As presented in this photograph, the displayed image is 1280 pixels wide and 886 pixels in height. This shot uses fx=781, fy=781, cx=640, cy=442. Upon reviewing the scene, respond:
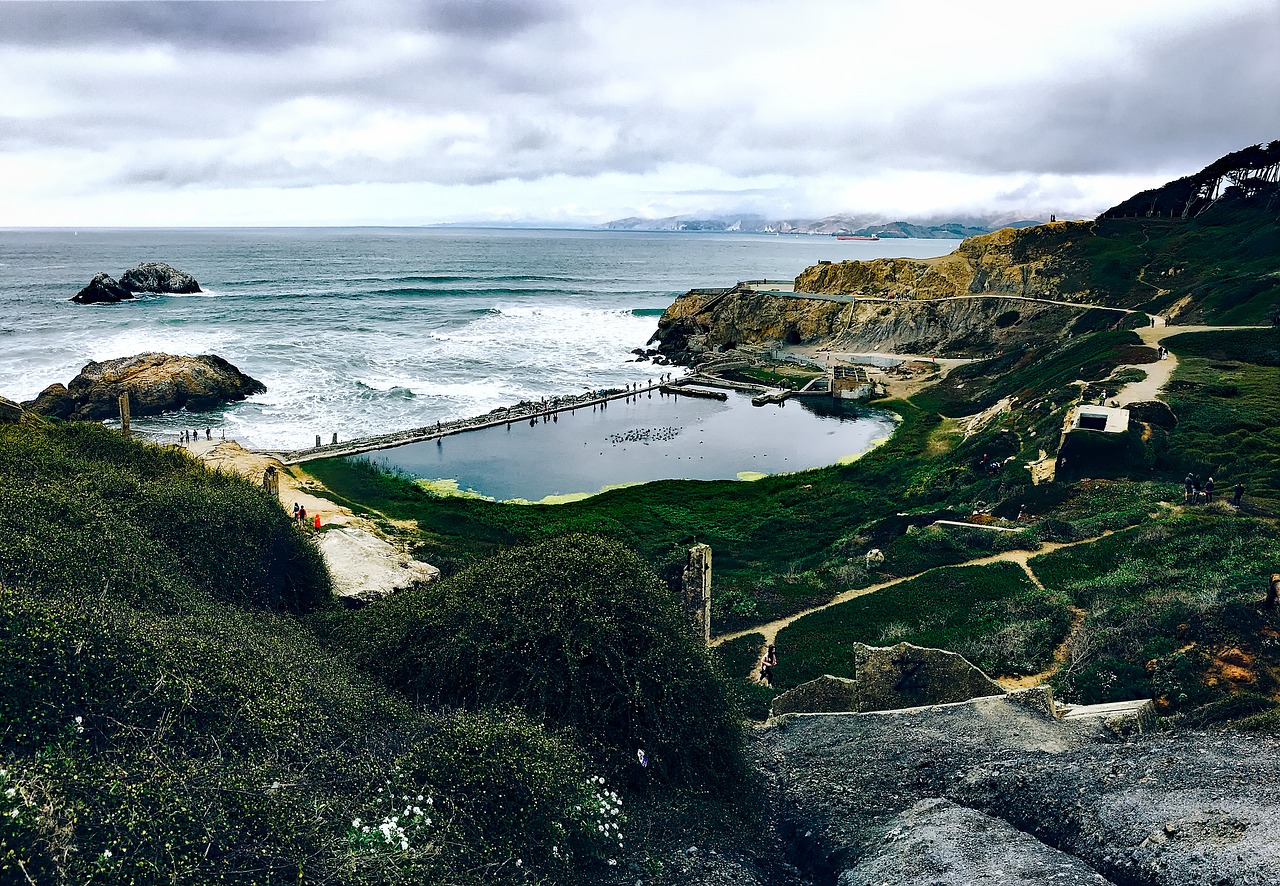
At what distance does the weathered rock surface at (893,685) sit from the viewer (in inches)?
687

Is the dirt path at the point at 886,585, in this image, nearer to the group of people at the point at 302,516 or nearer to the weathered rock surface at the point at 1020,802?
the weathered rock surface at the point at 1020,802

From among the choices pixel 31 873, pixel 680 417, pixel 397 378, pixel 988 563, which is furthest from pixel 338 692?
pixel 397 378

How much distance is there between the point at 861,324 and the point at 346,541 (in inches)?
2447

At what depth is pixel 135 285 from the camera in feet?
367

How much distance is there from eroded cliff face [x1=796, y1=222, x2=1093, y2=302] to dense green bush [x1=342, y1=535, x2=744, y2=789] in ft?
222

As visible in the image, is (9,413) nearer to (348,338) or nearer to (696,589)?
(696,589)

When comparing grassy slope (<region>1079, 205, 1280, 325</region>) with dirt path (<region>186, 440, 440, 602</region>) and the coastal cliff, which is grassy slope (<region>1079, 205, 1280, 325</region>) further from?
dirt path (<region>186, 440, 440, 602</region>)

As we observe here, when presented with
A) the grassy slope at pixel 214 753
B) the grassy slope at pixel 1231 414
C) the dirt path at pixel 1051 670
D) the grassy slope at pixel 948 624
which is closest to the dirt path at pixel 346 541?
the grassy slope at pixel 214 753

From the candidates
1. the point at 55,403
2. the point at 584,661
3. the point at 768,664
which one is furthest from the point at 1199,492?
the point at 55,403

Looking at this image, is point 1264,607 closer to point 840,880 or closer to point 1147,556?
point 1147,556

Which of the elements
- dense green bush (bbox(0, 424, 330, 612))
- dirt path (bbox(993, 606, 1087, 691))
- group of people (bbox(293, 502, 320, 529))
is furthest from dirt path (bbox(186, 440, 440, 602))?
→ dirt path (bbox(993, 606, 1087, 691))

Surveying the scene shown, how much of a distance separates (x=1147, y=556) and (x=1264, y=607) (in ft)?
20.5

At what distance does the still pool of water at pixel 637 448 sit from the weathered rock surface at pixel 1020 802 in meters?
24.3

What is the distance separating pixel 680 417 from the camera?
56469 mm
